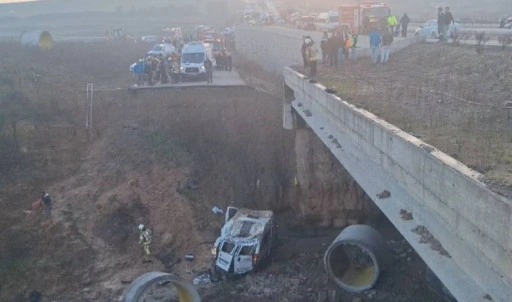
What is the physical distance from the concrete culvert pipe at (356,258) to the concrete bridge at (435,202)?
2488 mm

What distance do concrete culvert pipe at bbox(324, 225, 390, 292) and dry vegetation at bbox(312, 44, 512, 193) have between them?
3.53 meters

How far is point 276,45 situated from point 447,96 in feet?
83.0

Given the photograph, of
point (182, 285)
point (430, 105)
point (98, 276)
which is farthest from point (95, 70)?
point (430, 105)

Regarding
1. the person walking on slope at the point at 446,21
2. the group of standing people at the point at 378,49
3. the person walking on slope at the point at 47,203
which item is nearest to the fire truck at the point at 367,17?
the person walking on slope at the point at 446,21

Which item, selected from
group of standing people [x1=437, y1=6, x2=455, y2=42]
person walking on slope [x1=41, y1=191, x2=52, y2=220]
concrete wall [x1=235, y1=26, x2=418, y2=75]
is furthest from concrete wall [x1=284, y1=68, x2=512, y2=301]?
concrete wall [x1=235, y1=26, x2=418, y2=75]

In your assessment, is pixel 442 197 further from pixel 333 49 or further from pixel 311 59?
pixel 333 49

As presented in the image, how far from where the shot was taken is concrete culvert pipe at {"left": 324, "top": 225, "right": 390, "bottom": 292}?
48.8ft

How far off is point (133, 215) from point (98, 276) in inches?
140

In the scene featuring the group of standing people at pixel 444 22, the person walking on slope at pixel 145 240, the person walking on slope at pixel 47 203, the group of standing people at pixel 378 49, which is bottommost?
the person walking on slope at pixel 145 240

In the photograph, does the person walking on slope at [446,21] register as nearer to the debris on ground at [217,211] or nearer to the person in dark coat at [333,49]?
the person in dark coat at [333,49]

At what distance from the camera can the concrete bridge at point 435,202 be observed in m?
6.36

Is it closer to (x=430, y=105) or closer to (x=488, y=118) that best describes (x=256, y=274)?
(x=430, y=105)

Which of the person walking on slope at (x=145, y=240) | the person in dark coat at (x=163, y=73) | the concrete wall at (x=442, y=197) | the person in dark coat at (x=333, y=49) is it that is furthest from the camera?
the person in dark coat at (x=163, y=73)

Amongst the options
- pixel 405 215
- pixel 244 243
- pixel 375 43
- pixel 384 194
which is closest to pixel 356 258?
pixel 244 243
